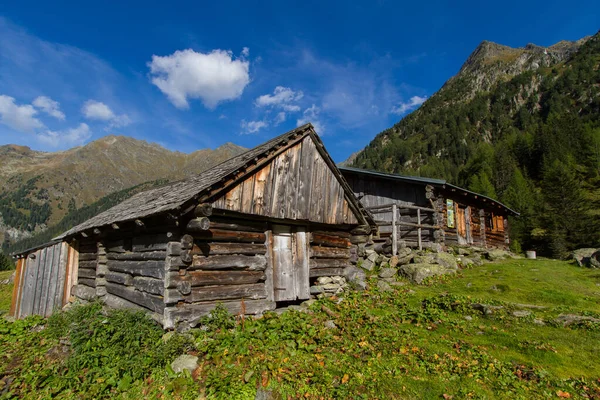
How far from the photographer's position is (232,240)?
9273 mm

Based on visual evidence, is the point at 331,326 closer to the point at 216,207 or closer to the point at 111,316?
the point at 216,207

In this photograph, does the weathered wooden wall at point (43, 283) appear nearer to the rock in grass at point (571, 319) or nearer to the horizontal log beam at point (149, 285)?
the horizontal log beam at point (149, 285)

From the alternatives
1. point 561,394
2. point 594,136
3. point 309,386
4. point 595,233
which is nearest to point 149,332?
point 309,386

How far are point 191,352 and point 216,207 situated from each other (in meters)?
3.41

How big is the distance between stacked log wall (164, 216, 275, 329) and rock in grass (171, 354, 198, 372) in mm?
1203

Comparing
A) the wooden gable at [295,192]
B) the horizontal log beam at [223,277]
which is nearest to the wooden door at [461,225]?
the wooden gable at [295,192]

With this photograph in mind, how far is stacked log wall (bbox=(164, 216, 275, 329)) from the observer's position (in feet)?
26.2

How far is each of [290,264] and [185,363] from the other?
4765 millimetres

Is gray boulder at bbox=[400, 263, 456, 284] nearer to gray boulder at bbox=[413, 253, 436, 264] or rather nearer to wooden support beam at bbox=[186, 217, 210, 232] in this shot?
gray boulder at bbox=[413, 253, 436, 264]

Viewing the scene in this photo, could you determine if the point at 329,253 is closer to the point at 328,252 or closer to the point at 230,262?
the point at 328,252

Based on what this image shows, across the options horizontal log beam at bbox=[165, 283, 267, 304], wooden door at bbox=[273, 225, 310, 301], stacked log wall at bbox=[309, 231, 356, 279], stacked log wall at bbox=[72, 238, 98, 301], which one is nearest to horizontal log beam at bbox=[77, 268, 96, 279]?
stacked log wall at bbox=[72, 238, 98, 301]

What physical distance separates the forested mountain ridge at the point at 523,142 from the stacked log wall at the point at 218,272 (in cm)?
2967

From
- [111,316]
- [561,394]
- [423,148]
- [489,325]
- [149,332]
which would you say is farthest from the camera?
[423,148]

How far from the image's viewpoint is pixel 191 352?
23.6ft
